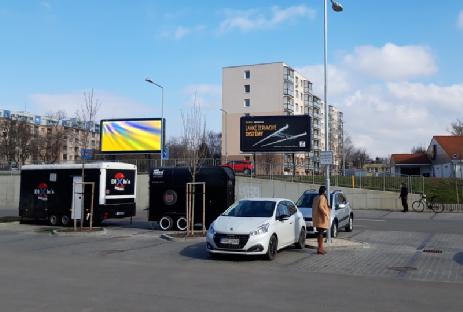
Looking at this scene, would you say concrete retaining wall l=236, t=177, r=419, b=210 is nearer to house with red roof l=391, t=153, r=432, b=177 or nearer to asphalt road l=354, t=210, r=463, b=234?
asphalt road l=354, t=210, r=463, b=234

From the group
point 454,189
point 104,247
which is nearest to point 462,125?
point 454,189

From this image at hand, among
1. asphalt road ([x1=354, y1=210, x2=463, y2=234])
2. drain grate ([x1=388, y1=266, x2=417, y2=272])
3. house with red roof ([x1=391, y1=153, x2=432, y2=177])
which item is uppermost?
house with red roof ([x1=391, y1=153, x2=432, y2=177])

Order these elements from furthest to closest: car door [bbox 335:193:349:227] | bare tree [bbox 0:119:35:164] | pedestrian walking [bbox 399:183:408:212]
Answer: bare tree [bbox 0:119:35:164] → pedestrian walking [bbox 399:183:408:212] → car door [bbox 335:193:349:227]

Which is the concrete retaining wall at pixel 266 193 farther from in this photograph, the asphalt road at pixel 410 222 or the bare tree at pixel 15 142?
the bare tree at pixel 15 142

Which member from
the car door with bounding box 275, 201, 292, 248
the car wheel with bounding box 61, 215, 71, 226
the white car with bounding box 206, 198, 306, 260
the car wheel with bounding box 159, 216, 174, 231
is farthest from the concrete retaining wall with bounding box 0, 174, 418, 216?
the car door with bounding box 275, 201, 292, 248

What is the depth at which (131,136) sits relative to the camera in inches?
1666

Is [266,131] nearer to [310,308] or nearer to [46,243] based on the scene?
[46,243]

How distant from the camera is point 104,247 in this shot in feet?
51.2

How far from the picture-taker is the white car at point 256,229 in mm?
12414

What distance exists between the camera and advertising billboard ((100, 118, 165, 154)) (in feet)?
136

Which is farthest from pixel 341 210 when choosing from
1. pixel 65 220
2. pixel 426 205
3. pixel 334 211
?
pixel 426 205

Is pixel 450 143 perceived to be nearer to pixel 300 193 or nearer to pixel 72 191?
pixel 300 193

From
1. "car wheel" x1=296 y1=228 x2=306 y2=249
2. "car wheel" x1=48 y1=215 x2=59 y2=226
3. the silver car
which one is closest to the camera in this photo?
"car wheel" x1=296 y1=228 x2=306 y2=249

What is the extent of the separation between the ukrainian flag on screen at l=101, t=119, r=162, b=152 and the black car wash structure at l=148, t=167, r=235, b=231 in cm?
2004
